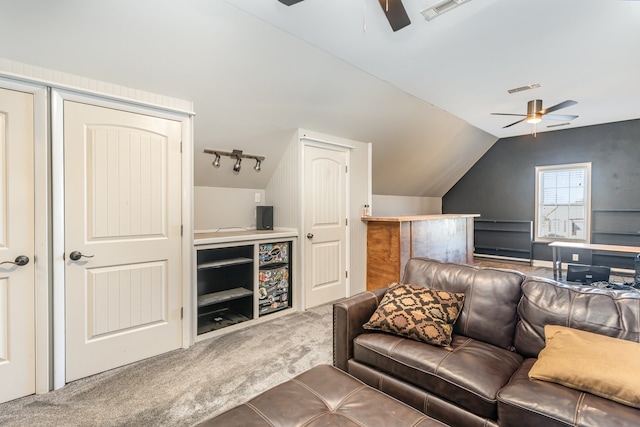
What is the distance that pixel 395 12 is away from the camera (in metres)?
1.97

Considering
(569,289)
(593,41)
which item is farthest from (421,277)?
(593,41)

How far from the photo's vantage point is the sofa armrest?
197 centimetres

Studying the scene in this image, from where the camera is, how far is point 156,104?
8.30 feet

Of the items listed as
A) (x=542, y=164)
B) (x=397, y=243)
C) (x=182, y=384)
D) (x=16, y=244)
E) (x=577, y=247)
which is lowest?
(x=182, y=384)

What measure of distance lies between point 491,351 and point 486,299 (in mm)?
327

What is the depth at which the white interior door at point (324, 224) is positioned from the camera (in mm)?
3766

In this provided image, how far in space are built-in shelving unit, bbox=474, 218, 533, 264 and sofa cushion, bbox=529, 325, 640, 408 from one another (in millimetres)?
6002

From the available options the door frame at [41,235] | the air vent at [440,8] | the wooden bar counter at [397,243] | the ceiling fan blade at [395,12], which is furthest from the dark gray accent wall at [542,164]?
the door frame at [41,235]

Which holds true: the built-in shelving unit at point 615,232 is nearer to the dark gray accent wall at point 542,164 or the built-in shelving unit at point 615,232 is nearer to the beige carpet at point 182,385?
the dark gray accent wall at point 542,164

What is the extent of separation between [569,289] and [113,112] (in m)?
3.32

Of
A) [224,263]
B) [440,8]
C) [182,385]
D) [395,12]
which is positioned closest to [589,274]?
[440,8]

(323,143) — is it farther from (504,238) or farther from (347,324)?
(504,238)

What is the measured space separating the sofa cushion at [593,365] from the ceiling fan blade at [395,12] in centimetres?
207

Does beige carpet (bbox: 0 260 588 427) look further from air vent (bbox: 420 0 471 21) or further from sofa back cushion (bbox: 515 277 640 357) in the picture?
air vent (bbox: 420 0 471 21)
